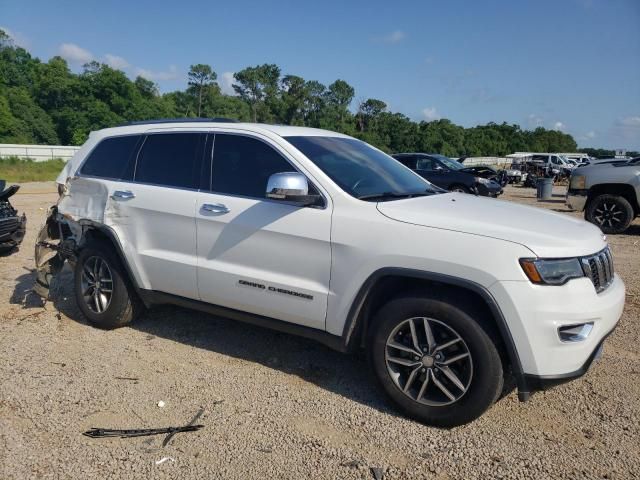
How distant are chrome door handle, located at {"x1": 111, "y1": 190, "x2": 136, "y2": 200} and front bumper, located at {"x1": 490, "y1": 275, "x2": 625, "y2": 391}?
3.11 meters

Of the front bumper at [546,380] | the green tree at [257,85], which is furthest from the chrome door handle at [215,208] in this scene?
the green tree at [257,85]

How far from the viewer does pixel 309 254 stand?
145 inches

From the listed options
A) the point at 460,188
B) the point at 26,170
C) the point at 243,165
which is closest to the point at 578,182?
the point at 460,188

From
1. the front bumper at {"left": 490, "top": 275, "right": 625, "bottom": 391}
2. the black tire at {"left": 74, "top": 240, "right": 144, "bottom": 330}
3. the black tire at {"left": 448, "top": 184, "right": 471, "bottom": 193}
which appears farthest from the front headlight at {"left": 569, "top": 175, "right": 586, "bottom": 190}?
the black tire at {"left": 74, "top": 240, "right": 144, "bottom": 330}

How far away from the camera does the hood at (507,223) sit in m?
3.10

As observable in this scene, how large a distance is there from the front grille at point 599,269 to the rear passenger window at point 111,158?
3.75m

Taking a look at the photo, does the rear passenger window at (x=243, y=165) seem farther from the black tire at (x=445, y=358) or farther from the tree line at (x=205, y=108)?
the tree line at (x=205, y=108)

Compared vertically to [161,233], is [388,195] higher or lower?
higher

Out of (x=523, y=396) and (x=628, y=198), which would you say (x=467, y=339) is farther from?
(x=628, y=198)

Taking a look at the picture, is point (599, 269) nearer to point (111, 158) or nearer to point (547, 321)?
point (547, 321)

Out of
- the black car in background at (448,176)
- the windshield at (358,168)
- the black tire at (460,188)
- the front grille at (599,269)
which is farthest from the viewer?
the black tire at (460,188)

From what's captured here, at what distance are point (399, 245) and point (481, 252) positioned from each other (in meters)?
0.49

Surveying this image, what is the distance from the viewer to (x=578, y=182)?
1110 centimetres

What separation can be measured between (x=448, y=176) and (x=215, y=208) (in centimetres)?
1517
